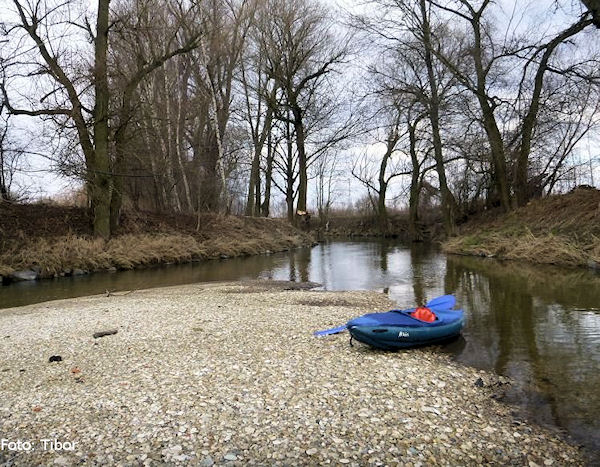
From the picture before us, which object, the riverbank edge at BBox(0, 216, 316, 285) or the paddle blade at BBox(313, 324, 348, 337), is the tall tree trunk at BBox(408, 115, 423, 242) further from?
the paddle blade at BBox(313, 324, 348, 337)

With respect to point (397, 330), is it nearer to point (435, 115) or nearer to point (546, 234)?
point (546, 234)

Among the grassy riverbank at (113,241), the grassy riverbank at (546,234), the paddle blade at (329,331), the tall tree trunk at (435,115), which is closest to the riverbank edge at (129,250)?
the grassy riverbank at (113,241)

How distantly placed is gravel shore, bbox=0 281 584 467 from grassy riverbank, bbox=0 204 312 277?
31.7ft

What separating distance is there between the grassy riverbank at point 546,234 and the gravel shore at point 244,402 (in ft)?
36.2

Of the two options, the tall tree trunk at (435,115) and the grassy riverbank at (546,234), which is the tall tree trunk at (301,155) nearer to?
the tall tree trunk at (435,115)

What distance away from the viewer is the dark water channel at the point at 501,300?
4.71 metres

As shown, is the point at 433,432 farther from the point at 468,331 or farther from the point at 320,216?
the point at 320,216

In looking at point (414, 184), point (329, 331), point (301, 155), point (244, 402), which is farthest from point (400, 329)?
point (414, 184)

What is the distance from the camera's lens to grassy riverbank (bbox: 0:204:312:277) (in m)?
16.0

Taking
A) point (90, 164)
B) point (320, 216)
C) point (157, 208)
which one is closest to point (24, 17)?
point (90, 164)

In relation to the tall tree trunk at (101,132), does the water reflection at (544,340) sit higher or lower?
lower

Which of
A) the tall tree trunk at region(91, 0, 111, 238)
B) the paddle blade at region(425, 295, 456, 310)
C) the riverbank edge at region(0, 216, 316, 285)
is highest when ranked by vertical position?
the tall tree trunk at region(91, 0, 111, 238)

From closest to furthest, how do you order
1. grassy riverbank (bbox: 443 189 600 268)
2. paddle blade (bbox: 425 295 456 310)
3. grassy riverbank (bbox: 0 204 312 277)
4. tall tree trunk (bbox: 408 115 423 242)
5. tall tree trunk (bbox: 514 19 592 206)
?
paddle blade (bbox: 425 295 456 310) < grassy riverbank (bbox: 443 189 600 268) < grassy riverbank (bbox: 0 204 312 277) < tall tree trunk (bbox: 514 19 592 206) < tall tree trunk (bbox: 408 115 423 242)

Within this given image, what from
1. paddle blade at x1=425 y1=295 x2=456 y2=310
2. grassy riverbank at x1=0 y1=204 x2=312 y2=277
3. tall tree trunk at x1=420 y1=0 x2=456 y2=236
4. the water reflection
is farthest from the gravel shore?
tall tree trunk at x1=420 y1=0 x2=456 y2=236
